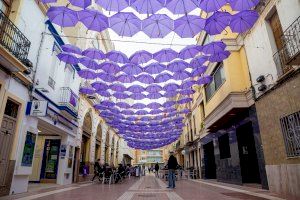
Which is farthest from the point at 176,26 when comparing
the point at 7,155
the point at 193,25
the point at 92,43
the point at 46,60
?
the point at 92,43

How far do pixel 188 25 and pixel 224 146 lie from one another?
10.8 metres

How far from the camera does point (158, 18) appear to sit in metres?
9.05

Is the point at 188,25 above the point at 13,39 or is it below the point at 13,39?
above

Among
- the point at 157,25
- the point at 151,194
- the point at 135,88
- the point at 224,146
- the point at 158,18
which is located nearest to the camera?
the point at 158,18

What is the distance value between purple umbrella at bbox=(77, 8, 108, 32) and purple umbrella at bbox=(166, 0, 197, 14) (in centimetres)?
257

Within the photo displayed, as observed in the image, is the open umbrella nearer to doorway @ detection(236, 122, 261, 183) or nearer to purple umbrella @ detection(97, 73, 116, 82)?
purple umbrella @ detection(97, 73, 116, 82)

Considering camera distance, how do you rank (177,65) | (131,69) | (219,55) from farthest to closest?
1. (131,69)
2. (177,65)
3. (219,55)

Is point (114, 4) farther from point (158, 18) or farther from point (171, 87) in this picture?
point (171, 87)

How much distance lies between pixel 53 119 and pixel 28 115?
8.95 feet

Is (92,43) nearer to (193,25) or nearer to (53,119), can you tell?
(53,119)

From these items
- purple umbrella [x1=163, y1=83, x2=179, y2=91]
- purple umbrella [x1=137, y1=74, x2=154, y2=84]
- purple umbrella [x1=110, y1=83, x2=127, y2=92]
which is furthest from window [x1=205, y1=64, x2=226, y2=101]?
purple umbrella [x1=110, y1=83, x2=127, y2=92]

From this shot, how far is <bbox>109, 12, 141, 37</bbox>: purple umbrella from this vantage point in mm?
8887

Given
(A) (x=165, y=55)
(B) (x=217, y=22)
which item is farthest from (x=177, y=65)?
(B) (x=217, y=22)

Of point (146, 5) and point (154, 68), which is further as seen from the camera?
point (154, 68)
